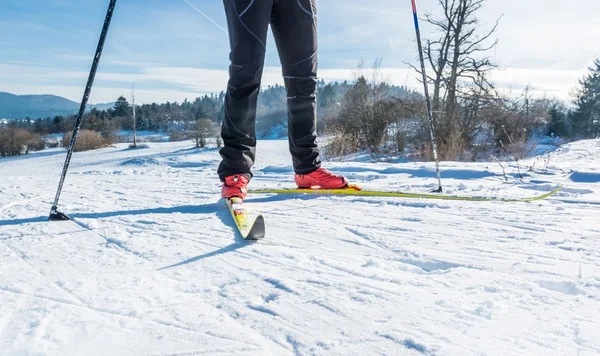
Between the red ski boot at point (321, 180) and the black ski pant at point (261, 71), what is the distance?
0.13ft

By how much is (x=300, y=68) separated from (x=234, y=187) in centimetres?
71

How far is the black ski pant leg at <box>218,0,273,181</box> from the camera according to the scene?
1.64m

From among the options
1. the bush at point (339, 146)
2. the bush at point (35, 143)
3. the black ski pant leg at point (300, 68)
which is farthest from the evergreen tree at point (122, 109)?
the black ski pant leg at point (300, 68)

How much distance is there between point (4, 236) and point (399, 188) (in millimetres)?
1756

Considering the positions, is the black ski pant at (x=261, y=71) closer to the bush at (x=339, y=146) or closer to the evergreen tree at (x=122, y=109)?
the bush at (x=339, y=146)

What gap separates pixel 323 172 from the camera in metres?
2.05

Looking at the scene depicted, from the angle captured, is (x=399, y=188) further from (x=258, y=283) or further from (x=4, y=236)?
(x=4, y=236)

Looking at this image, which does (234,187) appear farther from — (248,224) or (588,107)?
(588,107)

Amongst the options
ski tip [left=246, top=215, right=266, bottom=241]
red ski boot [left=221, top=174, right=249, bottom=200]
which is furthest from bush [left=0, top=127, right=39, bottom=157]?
ski tip [left=246, top=215, right=266, bottom=241]

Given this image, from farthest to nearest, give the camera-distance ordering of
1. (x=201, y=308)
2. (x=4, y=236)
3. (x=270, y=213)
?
(x=270, y=213) < (x=4, y=236) < (x=201, y=308)

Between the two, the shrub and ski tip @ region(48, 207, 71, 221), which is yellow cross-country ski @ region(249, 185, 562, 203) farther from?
the shrub

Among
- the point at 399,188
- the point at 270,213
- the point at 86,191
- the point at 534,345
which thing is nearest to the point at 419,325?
the point at 534,345

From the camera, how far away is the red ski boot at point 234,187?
1591 mm

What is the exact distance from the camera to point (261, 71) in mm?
1692
